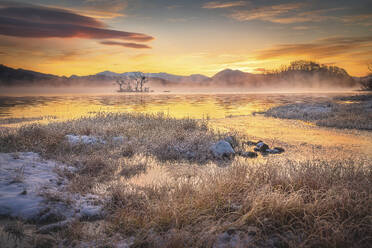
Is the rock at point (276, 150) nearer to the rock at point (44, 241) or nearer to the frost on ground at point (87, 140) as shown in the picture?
the frost on ground at point (87, 140)

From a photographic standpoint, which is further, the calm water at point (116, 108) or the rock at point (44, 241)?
the calm water at point (116, 108)

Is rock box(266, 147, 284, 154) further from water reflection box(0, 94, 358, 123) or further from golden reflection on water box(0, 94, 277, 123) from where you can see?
water reflection box(0, 94, 358, 123)

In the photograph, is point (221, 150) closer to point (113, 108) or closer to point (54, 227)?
point (54, 227)

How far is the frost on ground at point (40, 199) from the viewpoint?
389 cm

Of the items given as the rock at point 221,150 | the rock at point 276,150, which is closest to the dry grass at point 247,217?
the rock at point 221,150

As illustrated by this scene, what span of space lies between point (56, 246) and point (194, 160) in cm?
551

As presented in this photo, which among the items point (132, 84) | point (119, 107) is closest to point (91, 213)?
point (119, 107)

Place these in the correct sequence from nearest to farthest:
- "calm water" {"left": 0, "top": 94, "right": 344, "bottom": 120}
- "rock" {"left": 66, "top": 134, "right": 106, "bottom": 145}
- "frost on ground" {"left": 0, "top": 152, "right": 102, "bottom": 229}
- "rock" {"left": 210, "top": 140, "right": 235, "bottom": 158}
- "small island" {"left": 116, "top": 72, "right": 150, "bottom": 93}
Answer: "frost on ground" {"left": 0, "top": 152, "right": 102, "bottom": 229}, "rock" {"left": 210, "top": 140, "right": 235, "bottom": 158}, "rock" {"left": 66, "top": 134, "right": 106, "bottom": 145}, "calm water" {"left": 0, "top": 94, "right": 344, "bottom": 120}, "small island" {"left": 116, "top": 72, "right": 150, "bottom": 93}

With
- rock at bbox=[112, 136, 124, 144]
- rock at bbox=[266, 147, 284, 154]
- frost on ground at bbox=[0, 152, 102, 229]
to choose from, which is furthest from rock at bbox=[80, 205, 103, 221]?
rock at bbox=[266, 147, 284, 154]

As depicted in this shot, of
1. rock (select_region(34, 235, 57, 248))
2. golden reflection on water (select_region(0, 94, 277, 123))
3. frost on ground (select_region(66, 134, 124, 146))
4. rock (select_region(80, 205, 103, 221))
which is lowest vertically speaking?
rock (select_region(80, 205, 103, 221))

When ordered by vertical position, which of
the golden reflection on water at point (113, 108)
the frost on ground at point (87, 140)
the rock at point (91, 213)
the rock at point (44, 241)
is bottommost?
the rock at point (91, 213)

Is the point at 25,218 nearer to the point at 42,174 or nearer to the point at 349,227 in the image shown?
the point at 42,174

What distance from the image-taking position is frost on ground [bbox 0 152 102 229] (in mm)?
3889

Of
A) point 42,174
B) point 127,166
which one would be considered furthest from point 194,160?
point 42,174
